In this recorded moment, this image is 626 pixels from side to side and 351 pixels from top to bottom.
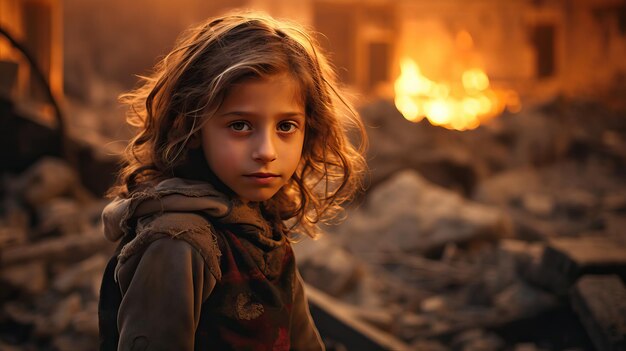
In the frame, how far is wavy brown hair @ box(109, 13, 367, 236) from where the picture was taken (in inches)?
70.4

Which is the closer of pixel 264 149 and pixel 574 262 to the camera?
pixel 264 149

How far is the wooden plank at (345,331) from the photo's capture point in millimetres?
3262

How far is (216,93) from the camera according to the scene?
68.4 inches

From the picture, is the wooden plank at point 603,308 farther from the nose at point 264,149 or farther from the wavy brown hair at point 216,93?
the nose at point 264,149

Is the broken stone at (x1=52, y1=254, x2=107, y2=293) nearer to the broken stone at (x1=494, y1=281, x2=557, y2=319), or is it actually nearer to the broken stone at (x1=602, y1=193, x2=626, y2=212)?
the broken stone at (x1=494, y1=281, x2=557, y2=319)

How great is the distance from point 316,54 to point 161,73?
462 millimetres

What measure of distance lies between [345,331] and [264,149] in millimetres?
1794

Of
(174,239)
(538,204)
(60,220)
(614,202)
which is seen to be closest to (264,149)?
(174,239)

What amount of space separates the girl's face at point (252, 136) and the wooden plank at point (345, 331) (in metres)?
1.64

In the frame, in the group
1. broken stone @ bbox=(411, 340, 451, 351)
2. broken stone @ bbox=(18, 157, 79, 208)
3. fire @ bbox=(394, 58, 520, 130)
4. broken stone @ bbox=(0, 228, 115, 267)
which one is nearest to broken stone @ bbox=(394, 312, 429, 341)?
broken stone @ bbox=(411, 340, 451, 351)

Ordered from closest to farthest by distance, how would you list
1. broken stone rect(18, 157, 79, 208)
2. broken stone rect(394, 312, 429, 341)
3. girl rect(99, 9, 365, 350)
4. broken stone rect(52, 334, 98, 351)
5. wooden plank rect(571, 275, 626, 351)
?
girl rect(99, 9, 365, 350), wooden plank rect(571, 275, 626, 351), broken stone rect(52, 334, 98, 351), broken stone rect(394, 312, 429, 341), broken stone rect(18, 157, 79, 208)

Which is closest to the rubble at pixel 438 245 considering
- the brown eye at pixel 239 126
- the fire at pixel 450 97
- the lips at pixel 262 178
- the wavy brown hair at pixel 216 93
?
the wavy brown hair at pixel 216 93

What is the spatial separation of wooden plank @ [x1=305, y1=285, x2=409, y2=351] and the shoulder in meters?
1.73

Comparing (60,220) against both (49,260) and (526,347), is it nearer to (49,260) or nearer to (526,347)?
(49,260)
